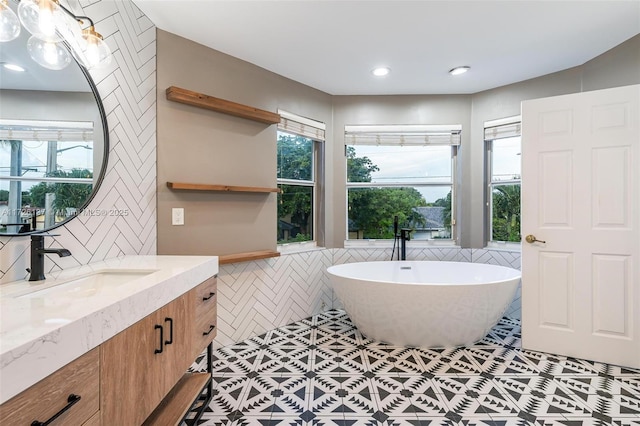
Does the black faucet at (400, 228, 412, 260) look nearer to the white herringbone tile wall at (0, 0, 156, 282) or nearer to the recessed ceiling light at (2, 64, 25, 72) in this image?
the white herringbone tile wall at (0, 0, 156, 282)

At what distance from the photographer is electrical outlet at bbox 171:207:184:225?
252 centimetres

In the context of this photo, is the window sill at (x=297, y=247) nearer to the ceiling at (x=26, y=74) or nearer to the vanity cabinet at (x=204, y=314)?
the vanity cabinet at (x=204, y=314)

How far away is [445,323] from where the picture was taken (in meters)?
2.69

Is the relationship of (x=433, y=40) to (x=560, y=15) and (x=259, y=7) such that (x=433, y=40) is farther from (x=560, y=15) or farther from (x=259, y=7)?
(x=259, y=7)

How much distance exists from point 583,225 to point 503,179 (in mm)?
1193

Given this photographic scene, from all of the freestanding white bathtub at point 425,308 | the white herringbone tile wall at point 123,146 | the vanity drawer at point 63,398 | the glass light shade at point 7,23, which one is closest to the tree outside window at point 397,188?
the freestanding white bathtub at point 425,308

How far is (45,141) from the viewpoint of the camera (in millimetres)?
1629

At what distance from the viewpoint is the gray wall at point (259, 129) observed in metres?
2.55

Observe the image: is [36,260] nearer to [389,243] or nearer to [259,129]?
[259,129]

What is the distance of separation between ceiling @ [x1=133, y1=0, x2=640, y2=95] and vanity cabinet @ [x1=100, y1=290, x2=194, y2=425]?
191cm

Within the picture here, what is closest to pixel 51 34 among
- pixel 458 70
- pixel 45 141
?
pixel 45 141

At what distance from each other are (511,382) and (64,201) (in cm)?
287

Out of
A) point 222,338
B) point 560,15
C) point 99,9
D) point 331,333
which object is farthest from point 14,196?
point 560,15

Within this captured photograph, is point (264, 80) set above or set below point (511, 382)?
above
